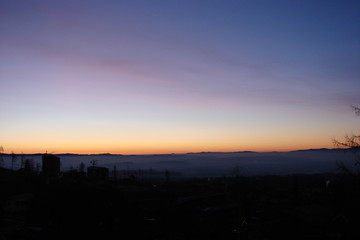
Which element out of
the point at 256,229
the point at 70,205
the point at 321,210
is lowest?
the point at 256,229

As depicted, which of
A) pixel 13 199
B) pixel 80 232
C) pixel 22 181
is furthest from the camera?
pixel 22 181

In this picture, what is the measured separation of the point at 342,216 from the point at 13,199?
36.2m

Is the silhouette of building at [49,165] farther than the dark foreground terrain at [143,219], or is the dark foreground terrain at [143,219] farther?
the silhouette of building at [49,165]

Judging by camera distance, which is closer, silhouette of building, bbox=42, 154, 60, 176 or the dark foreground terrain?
the dark foreground terrain

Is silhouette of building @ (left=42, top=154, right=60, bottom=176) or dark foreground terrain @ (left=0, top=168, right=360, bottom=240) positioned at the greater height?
silhouette of building @ (left=42, top=154, right=60, bottom=176)

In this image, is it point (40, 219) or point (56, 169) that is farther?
point (56, 169)

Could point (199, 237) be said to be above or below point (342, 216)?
below

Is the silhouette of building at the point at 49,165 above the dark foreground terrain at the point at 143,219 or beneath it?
above

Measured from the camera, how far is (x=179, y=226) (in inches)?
1088

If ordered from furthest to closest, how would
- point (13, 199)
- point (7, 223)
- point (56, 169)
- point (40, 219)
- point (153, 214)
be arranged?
point (56, 169) < point (13, 199) < point (153, 214) < point (7, 223) < point (40, 219)

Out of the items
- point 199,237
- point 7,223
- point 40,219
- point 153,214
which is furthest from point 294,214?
point 7,223

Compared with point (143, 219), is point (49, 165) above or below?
above

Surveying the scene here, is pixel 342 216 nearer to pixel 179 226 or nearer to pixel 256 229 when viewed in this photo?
pixel 256 229

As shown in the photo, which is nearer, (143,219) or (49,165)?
(143,219)
